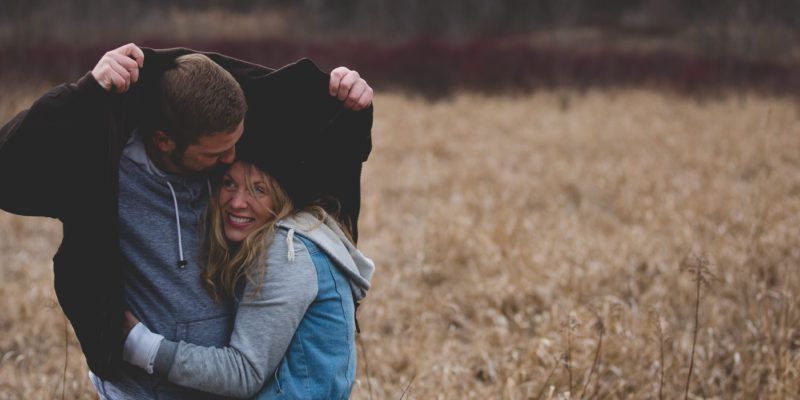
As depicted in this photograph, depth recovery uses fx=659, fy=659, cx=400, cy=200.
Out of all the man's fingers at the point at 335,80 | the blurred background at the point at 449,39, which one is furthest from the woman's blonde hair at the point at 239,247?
the blurred background at the point at 449,39

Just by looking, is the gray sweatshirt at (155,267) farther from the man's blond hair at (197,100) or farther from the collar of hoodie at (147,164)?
the man's blond hair at (197,100)

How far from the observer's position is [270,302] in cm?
161

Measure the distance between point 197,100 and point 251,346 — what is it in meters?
0.60

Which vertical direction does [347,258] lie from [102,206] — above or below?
below

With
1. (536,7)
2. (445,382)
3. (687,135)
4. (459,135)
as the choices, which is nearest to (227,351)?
(445,382)

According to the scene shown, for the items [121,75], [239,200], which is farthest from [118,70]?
[239,200]

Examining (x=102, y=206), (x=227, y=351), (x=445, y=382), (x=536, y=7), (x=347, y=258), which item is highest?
(x=102, y=206)

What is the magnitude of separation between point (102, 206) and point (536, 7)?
31.4 meters

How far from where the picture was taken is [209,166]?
1.69m

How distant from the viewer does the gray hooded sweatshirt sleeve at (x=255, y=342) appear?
1594mm

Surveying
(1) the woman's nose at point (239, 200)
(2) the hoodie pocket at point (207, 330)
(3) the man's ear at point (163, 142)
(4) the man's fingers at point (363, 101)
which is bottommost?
(2) the hoodie pocket at point (207, 330)

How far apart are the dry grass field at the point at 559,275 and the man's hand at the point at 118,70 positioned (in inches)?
58.5

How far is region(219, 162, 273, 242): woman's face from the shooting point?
174cm

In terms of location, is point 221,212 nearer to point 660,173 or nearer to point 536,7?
point 660,173
